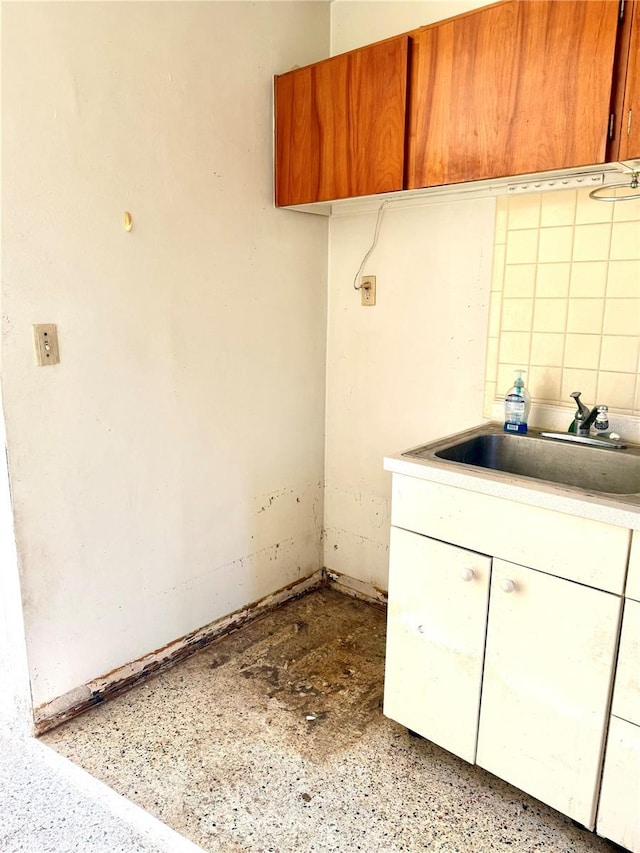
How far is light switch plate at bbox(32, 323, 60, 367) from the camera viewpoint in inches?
64.6

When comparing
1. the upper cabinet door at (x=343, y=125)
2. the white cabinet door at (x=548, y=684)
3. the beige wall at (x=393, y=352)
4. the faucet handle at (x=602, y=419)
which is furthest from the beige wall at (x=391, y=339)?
the white cabinet door at (x=548, y=684)

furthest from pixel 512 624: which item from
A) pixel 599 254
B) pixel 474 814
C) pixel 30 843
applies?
pixel 30 843

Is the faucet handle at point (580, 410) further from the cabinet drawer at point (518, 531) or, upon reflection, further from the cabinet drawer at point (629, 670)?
the cabinet drawer at point (629, 670)

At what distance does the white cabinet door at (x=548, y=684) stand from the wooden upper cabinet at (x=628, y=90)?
42.5 inches

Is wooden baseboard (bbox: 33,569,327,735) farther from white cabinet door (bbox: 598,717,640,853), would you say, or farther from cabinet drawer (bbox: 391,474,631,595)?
white cabinet door (bbox: 598,717,640,853)

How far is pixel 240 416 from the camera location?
2275 mm

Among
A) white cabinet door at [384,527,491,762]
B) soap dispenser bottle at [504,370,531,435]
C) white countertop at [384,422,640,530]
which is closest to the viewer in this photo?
white countertop at [384,422,640,530]

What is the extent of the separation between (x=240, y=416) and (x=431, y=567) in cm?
101

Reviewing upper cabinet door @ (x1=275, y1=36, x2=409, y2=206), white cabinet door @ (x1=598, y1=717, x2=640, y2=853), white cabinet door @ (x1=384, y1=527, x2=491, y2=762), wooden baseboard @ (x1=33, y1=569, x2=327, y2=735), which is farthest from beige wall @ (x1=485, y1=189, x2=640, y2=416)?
wooden baseboard @ (x1=33, y1=569, x2=327, y2=735)

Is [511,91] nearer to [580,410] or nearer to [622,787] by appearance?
[580,410]

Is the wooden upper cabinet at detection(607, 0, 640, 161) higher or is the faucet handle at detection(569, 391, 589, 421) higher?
the wooden upper cabinet at detection(607, 0, 640, 161)

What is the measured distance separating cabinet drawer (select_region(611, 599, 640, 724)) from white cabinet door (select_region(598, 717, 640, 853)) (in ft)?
0.10

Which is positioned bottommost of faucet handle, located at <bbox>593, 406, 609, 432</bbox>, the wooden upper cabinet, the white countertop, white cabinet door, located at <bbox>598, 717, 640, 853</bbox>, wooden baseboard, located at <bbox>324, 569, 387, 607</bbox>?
wooden baseboard, located at <bbox>324, 569, 387, 607</bbox>

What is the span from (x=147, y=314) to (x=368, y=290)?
94 centimetres
